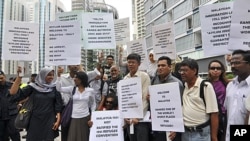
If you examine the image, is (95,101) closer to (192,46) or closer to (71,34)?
(71,34)

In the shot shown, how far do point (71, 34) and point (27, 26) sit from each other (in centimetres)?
74

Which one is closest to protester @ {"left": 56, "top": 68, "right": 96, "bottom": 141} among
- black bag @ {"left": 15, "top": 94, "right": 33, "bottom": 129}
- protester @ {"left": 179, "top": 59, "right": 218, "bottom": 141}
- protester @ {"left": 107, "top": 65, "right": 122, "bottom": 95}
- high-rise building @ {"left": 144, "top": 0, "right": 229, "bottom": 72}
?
protester @ {"left": 107, "top": 65, "right": 122, "bottom": 95}

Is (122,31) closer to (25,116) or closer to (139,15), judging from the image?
(25,116)

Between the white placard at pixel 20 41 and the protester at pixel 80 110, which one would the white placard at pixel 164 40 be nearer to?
the protester at pixel 80 110

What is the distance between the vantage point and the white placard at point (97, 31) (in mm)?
5727

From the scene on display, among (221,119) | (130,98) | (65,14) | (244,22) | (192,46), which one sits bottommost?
(221,119)

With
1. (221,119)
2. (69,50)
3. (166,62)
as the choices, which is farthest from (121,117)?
(69,50)

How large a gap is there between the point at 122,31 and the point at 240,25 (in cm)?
327

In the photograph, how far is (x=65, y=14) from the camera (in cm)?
605

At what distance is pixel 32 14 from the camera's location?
9750mm

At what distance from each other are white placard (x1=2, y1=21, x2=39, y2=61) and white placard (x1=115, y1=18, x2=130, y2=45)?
73.4 inches

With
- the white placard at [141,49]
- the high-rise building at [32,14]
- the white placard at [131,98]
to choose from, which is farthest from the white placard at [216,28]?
the high-rise building at [32,14]

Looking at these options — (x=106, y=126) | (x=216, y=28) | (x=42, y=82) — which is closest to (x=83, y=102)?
(x=106, y=126)

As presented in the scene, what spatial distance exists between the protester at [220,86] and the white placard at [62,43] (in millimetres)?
2161
